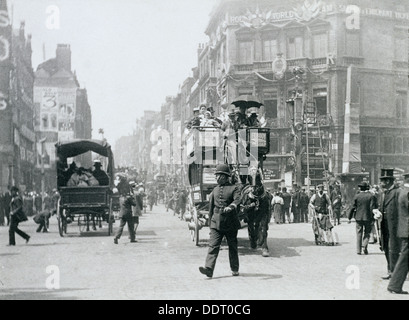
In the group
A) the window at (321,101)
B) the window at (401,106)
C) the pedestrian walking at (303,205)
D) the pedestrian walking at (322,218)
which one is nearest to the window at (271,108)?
the window at (321,101)

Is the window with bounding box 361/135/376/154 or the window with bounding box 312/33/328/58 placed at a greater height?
the window with bounding box 312/33/328/58

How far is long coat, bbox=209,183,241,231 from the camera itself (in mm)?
10930

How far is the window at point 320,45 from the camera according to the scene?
46.5 metres

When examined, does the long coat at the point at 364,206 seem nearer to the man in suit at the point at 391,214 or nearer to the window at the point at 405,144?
the man in suit at the point at 391,214

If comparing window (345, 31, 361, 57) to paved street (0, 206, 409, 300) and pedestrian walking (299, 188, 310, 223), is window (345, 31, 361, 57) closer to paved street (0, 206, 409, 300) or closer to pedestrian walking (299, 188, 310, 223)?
pedestrian walking (299, 188, 310, 223)

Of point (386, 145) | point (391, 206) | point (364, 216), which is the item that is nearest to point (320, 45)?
point (386, 145)

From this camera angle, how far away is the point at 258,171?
1479 cm

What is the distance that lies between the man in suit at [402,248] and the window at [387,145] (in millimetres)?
37884

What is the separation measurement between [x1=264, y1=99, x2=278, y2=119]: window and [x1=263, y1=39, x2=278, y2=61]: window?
3634 mm

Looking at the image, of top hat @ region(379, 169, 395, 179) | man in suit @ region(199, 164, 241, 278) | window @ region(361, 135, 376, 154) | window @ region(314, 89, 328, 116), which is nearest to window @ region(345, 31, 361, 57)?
window @ region(314, 89, 328, 116)

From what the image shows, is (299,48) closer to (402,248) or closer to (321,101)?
(321,101)

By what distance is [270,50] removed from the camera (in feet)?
160

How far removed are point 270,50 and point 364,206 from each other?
1385 inches
